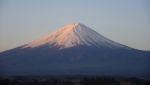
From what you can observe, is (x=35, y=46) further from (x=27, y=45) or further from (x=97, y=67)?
(x=97, y=67)

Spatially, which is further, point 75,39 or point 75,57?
point 75,39

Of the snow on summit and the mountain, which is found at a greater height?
the snow on summit

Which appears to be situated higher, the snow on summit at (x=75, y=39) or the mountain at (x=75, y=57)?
the snow on summit at (x=75, y=39)

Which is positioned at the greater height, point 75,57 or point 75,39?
point 75,39

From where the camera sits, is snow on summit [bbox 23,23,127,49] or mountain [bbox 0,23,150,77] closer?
mountain [bbox 0,23,150,77]

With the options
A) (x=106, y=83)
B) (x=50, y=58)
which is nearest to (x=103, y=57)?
(x=50, y=58)

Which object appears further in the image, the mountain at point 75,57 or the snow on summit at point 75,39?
the snow on summit at point 75,39
